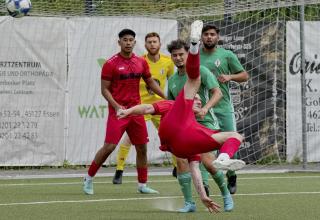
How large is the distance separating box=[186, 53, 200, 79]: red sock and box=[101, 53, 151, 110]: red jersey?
3609 millimetres

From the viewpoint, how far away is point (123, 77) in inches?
559

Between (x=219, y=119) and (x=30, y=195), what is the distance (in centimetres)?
271

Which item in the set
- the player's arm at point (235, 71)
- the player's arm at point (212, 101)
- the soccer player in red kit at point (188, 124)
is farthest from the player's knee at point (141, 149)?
the soccer player in red kit at point (188, 124)

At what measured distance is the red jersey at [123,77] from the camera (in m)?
14.2

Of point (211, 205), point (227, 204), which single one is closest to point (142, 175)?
point (227, 204)

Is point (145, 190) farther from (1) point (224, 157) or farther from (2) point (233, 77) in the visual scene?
(1) point (224, 157)

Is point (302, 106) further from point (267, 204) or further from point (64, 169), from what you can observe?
point (267, 204)

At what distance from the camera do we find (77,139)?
63.3ft

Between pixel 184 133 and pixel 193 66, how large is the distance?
706mm

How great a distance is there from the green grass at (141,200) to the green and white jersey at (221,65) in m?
1.20

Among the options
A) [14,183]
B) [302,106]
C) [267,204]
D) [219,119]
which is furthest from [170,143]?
[302,106]

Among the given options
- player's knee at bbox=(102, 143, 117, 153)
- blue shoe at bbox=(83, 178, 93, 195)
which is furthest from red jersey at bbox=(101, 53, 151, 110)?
blue shoe at bbox=(83, 178, 93, 195)

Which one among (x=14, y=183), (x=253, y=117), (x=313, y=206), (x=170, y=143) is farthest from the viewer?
(x=253, y=117)

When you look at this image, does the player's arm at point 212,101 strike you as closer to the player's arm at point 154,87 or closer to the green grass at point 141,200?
the green grass at point 141,200
